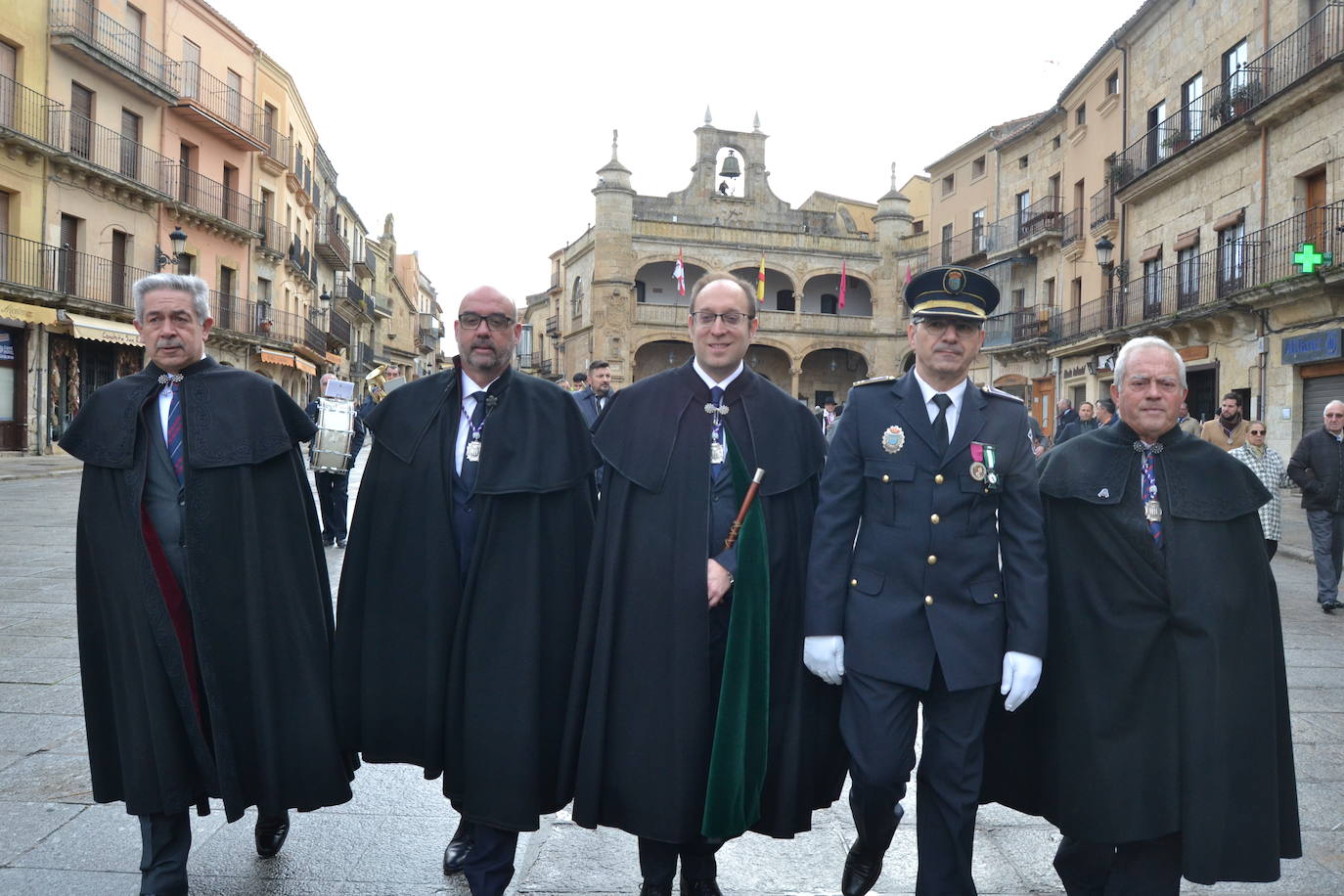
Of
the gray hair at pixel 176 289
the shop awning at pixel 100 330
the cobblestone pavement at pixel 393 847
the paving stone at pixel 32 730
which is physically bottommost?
the cobblestone pavement at pixel 393 847

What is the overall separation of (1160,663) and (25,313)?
25.4 m

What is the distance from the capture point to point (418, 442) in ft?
12.2

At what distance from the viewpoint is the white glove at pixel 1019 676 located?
10.0 feet

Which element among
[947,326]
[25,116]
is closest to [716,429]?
[947,326]

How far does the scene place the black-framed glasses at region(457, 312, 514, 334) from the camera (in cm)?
374

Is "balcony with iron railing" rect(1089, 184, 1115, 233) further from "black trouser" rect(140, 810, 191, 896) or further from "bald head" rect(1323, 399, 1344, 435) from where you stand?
"black trouser" rect(140, 810, 191, 896)

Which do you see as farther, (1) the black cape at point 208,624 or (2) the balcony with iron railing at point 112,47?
(2) the balcony with iron railing at point 112,47

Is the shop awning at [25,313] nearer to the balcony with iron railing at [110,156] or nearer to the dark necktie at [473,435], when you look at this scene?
the balcony with iron railing at [110,156]

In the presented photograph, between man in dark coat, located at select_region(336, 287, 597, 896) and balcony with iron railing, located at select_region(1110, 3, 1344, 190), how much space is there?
61.7 feet

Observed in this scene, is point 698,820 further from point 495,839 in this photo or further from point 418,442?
point 418,442

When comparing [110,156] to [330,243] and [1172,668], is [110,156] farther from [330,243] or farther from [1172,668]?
[1172,668]

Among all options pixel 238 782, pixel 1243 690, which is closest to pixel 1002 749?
pixel 1243 690

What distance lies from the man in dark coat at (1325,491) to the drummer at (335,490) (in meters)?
9.23

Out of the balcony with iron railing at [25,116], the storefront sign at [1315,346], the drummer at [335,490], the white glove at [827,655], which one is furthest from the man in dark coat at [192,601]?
the balcony with iron railing at [25,116]
